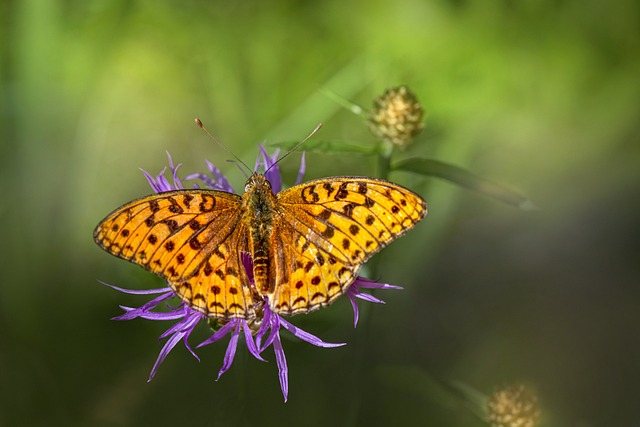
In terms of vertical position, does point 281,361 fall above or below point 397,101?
below

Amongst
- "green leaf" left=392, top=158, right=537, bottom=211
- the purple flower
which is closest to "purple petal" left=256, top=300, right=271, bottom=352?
the purple flower

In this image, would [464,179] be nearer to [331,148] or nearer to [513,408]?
[331,148]

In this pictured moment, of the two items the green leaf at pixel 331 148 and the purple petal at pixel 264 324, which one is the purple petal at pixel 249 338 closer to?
the purple petal at pixel 264 324

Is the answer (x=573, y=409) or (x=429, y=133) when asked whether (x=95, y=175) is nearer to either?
(x=429, y=133)

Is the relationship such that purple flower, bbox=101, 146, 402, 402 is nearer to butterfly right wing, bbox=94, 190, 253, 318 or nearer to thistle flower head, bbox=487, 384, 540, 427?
Result: butterfly right wing, bbox=94, 190, 253, 318

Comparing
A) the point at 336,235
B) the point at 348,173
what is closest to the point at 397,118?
the point at 336,235

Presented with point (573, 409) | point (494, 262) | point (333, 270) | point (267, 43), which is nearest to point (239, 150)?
point (267, 43)
